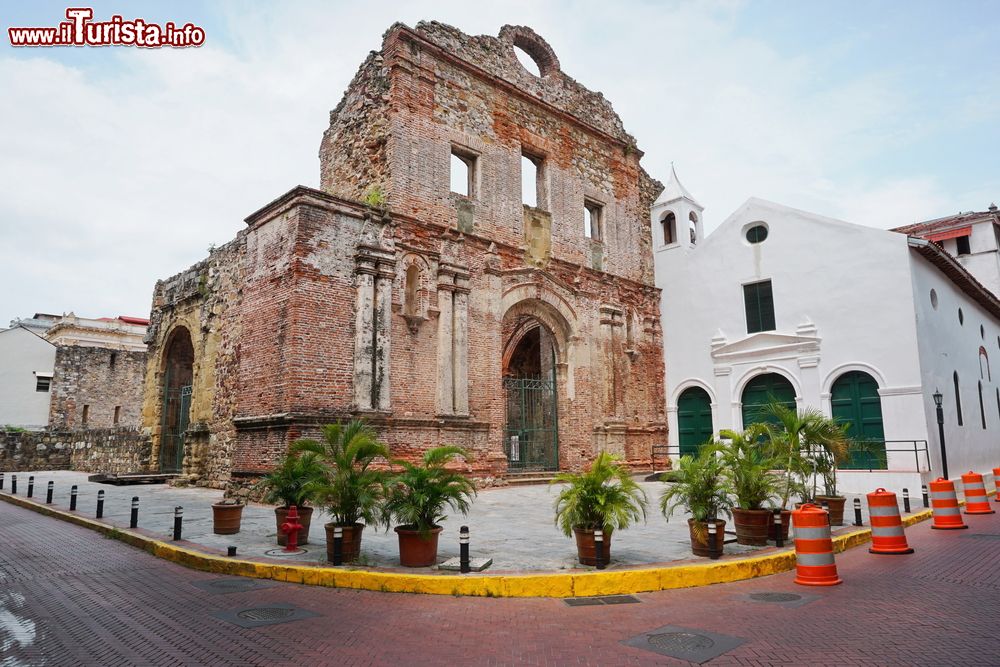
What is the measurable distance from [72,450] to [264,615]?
86.0 feet

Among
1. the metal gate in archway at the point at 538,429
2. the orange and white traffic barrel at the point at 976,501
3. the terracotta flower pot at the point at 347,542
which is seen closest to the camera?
the terracotta flower pot at the point at 347,542

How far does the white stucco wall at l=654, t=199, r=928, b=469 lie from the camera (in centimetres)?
1759

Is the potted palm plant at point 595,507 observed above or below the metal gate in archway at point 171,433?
below

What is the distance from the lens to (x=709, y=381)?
2125 cm

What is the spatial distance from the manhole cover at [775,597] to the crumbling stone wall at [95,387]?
31273mm

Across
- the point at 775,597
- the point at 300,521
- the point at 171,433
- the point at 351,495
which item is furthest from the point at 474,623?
the point at 171,433

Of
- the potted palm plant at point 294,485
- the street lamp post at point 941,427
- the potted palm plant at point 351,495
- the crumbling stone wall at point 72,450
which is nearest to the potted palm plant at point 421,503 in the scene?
the potted palm plant at point 351,495

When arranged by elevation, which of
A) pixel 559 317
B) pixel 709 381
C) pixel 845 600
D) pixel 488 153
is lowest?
pixel 845 600

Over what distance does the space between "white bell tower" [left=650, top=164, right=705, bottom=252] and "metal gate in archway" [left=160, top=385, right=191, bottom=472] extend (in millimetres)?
16520

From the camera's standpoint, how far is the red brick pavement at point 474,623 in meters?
4.63

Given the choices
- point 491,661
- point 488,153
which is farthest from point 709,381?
point 491,661

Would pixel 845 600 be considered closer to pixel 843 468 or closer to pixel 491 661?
pixel 491 661

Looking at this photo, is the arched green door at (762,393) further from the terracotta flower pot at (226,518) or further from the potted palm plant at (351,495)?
the terracotta flower pot at (226,518)

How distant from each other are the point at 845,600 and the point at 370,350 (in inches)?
410
